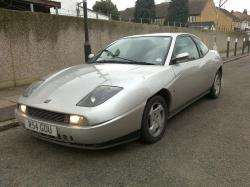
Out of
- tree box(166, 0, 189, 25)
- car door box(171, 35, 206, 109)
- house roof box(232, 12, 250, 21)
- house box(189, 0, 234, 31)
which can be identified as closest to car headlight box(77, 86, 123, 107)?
car door box(171, 35, 206, 109)

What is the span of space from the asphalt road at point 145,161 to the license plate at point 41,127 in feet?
1.15

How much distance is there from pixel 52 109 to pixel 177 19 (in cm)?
5382

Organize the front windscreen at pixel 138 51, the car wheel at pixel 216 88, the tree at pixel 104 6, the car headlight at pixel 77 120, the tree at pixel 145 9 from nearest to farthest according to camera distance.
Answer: the car headlight at pixel 77 120, the front windscreen at pixel 138 51, the car wheel at pixel 216 88, the tree at pixel 104 6, the tree at pixel 145 9

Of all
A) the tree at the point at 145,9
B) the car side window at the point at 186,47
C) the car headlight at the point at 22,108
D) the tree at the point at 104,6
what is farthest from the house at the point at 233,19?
the car headlight at the point at 22,108

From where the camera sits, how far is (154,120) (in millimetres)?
3969

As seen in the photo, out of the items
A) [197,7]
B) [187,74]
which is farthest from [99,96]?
[197,7]

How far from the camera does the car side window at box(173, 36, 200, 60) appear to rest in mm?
4891

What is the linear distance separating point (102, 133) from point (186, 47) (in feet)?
8.75

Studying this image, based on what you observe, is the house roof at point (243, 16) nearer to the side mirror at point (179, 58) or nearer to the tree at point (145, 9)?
the tree at point (145, 9)

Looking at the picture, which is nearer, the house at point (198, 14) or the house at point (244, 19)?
the house at point (198, 14)

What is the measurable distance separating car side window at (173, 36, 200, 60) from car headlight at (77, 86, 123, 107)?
1530 mm

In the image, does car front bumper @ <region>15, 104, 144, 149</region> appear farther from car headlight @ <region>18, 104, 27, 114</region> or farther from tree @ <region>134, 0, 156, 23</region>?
tree @ <region>134, 0, 156, 23</region>

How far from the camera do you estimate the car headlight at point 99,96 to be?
3.36 m

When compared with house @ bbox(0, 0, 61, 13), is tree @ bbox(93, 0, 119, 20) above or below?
above
